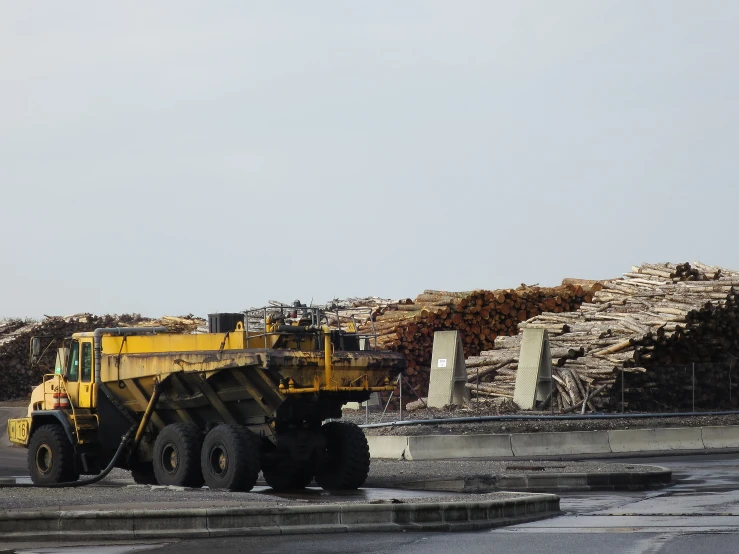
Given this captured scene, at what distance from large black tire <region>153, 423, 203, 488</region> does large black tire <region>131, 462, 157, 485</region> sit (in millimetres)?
1335

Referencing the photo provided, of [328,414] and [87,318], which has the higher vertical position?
[87,318]

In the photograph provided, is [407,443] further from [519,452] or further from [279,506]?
[279,506]

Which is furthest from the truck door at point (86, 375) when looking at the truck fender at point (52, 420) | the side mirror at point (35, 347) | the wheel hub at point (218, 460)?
the wheel hub at point (218, 460)

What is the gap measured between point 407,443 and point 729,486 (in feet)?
28.8

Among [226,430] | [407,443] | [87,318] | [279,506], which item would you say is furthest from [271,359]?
[87,318]

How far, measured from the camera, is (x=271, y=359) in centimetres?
1705

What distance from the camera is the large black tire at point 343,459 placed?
18.4 metres

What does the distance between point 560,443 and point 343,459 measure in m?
9.53

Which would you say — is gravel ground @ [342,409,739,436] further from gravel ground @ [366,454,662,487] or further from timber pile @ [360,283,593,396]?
timber pile @ [360,283,593,396]

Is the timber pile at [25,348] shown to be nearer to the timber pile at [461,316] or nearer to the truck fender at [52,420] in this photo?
the timber pile at [461,316]

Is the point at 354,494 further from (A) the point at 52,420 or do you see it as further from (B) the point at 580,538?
(A) the point at 52,420

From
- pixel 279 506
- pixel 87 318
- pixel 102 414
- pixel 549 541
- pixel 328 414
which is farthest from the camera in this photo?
pixel 87 318

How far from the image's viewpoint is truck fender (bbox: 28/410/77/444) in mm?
20000

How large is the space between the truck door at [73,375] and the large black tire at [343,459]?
4279mm
